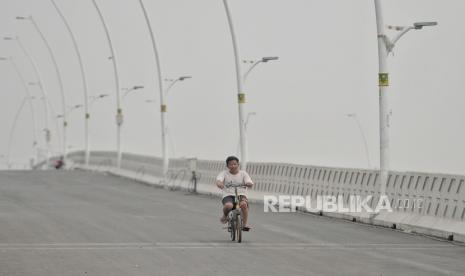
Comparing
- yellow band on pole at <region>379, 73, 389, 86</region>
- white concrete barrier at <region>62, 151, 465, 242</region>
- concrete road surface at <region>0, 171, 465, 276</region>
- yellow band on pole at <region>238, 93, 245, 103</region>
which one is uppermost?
yellow band on pole at <region>238, 93, 245, 103</region>

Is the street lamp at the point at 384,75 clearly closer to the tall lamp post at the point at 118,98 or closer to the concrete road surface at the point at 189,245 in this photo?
the concrete road surface at the point at 189,245

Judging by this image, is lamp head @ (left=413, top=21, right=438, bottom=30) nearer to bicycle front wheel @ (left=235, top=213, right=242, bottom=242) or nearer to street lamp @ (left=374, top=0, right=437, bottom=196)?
street lamp @ (left=374, top=0, right=437, bottom=196)

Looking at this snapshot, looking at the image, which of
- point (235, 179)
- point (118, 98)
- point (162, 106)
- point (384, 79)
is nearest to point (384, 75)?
point (384, 79)

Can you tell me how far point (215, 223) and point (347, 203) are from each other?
5.09 meters

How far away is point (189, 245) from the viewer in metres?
20.0

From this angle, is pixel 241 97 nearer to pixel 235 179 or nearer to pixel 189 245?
pixel 235 179

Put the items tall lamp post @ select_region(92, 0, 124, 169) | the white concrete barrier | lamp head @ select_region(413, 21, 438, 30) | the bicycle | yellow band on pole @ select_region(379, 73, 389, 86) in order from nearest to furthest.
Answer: the bicycle → the white concrete barrier → lamp head @ select_region(413, 21, 438, 30) → yellow band on pole @ select_region(379, 73, 389, 86) → tall lamp post @ select_region(92, 0, 124, 169)

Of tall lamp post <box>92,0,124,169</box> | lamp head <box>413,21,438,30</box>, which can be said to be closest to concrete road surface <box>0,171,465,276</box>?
lamp head <box>413,21,438,30</box>

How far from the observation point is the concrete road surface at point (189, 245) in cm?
1614

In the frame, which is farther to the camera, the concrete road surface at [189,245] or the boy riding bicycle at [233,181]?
the boy riding bicycle at [233,181]

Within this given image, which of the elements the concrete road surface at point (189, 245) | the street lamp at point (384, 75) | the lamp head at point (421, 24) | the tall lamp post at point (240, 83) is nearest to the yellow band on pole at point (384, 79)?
the street lamp at point (384, 75)

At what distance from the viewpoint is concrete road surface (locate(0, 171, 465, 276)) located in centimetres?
1614

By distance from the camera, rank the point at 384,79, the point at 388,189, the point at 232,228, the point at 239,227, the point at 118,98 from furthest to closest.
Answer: the point at 118,98 → the point at 384,79 → the point at 388,189 → the point at 232,228 → the point at 239,227

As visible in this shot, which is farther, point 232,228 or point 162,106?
point 162,106
